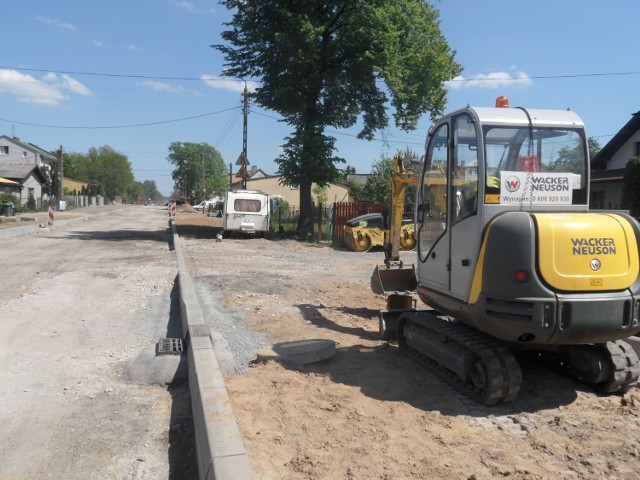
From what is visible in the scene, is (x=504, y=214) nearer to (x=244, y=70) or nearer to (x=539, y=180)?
(x=539, y=180)

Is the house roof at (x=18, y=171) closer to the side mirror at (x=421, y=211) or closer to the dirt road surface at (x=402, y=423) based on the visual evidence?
the dirt road surface at (x=402, y=423)

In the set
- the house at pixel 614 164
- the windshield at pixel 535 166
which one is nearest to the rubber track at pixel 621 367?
the windshield at pixel 535 166

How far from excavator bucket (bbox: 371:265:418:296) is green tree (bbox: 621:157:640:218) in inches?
720

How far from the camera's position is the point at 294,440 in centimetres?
433

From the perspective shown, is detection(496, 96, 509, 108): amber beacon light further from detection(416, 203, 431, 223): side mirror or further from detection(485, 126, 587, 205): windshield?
detection(416, 203, 431, 223): side mirror

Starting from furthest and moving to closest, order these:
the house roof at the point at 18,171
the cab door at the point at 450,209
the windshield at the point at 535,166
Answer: the house roof at the point at 18,171, the cab door at the point at 450,209, the windshield at the point at 535,166

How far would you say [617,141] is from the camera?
104 feet

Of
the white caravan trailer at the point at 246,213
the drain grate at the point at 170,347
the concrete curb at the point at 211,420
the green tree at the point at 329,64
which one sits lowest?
the drain grate at the point at 170,347

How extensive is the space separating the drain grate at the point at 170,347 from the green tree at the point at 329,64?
701 inches

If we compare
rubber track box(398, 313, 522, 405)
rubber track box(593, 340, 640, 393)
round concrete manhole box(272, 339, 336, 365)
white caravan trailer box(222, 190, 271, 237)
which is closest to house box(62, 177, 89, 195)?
white caravan trailer box(222, 190, 271, 237)

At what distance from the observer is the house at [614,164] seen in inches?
1111

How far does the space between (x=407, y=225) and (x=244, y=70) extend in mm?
11126

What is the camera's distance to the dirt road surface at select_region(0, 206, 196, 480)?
14.0ft

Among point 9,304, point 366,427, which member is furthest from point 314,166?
point 366,427
